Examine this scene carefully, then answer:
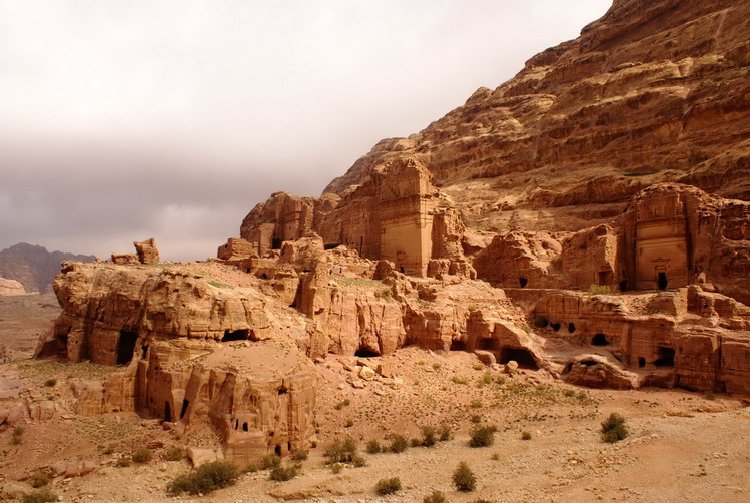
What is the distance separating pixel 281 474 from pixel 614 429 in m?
9.58

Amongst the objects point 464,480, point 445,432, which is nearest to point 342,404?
point 445,432

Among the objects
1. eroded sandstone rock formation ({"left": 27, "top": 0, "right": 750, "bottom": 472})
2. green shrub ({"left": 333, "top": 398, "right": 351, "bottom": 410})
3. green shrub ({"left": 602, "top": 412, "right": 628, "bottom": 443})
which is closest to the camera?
green shrub ({"left": 602, "top": 412, "right": 628, "bottom": 443})

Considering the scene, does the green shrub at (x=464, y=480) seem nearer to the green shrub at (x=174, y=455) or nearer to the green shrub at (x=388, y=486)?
the green shrub at (x=388, y=486)

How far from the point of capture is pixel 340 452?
14.1m

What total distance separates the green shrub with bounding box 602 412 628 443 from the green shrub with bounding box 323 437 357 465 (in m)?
7.26

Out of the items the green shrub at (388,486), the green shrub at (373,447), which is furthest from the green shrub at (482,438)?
the green shrub at (388,486)

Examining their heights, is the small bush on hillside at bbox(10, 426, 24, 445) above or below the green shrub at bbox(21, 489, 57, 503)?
above

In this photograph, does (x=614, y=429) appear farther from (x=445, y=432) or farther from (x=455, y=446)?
(x=445, y=432)

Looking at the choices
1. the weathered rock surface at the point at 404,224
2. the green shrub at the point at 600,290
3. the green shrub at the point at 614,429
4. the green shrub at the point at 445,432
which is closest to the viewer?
the green shrub at the point at 614,429

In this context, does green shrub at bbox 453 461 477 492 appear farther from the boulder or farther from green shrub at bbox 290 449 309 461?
the boulder

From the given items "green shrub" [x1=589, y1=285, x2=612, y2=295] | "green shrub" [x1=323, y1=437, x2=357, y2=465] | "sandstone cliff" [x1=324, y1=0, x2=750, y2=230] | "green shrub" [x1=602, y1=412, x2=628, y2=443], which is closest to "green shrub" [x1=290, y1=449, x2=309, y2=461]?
"green shrub" [x1=323, y1=437, x2=357, y2=465]

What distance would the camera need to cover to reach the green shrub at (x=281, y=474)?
12.4 meters

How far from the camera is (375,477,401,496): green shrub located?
11859mm

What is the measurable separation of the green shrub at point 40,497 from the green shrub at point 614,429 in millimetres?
14203
